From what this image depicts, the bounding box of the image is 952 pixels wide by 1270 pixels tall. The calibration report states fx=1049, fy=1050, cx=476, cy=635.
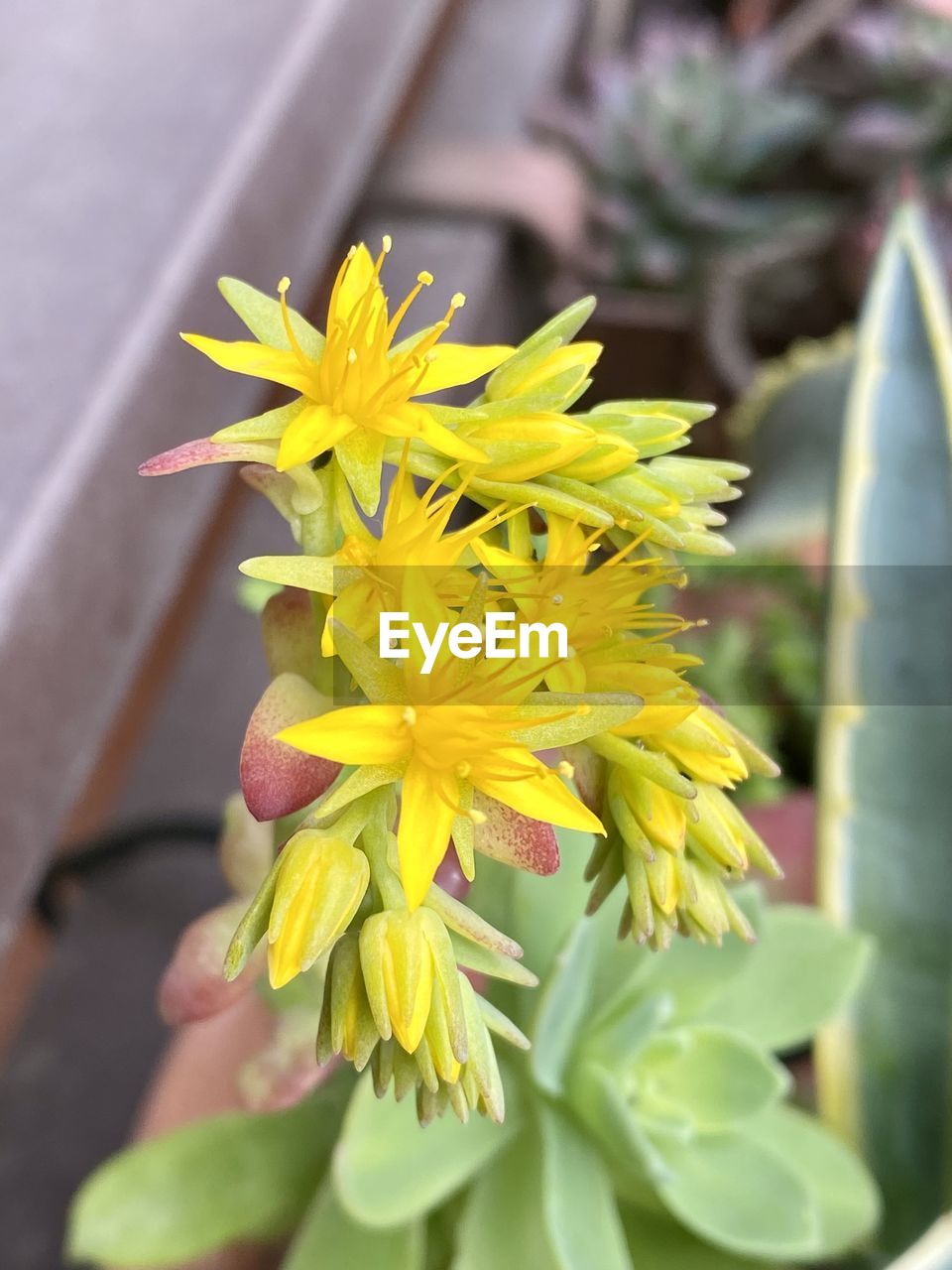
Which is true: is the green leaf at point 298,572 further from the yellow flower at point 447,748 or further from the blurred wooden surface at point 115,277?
the blurred wooden surface at point 115,277

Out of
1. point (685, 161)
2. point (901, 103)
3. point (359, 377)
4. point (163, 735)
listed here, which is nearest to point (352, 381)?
point (359, 377)

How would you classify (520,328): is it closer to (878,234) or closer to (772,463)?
(772,463)

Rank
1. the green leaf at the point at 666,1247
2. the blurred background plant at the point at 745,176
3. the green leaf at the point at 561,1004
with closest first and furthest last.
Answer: the green leaf at the point at 561,1004
the green leaf at the point at 666,1247
the blurred background plant at the point at 745,176

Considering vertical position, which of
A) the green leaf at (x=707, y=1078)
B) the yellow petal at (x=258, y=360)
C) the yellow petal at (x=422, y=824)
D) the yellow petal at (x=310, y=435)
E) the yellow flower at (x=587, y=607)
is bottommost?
the green leaf at (x=707, y=1078)

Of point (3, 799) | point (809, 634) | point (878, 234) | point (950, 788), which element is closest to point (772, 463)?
point (809, 634)

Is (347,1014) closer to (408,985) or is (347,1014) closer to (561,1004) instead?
(408,985)

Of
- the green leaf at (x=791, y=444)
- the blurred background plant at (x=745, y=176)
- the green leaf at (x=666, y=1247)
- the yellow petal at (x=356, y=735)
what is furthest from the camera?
the blurred background plant at (x=745, y=176)

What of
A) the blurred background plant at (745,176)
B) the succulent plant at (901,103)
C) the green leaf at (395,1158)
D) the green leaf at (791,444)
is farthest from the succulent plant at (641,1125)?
the succulent plant at (901,103)
